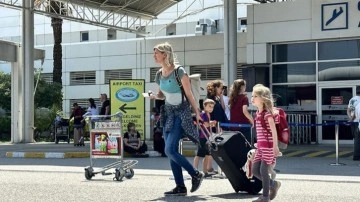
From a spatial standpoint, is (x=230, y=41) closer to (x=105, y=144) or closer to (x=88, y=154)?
(x=88, y=154)

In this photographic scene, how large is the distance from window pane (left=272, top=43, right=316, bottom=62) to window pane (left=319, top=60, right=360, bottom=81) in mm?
579

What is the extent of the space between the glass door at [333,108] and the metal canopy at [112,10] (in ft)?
30.5

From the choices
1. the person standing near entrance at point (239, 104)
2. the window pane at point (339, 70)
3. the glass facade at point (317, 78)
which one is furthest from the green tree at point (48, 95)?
the person standing near entrance at point (239, 104)

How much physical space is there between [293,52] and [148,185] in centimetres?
1530

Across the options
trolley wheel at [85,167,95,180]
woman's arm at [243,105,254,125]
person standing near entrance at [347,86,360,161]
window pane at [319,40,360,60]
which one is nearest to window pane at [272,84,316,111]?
window pane at [319,40,360,60]

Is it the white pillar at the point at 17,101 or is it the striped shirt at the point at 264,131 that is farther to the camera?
the white pillar at the point at 17,101

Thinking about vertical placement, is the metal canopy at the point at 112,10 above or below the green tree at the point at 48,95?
above

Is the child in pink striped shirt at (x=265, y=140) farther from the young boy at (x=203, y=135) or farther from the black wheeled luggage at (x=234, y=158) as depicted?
the young boy at (x=203, y=135)

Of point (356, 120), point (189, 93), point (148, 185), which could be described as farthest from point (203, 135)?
point (356, 120)

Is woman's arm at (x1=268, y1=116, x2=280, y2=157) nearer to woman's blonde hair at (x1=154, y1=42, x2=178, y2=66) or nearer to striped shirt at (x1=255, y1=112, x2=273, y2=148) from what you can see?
striped shirt at (x1=255, y1=112, x2=273, y2=148)

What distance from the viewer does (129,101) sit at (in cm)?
1916

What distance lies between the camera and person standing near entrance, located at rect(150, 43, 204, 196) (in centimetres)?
865

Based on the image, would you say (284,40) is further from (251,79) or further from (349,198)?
(349,198)

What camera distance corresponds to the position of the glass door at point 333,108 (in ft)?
77.3
